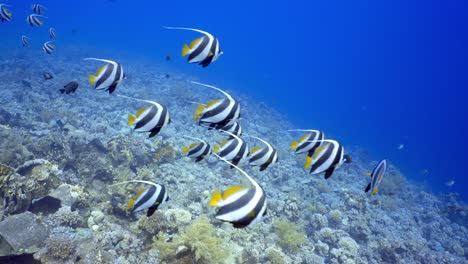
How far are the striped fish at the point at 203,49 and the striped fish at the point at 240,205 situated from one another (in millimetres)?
1961

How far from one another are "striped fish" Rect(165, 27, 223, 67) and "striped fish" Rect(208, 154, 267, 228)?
77.2 inches

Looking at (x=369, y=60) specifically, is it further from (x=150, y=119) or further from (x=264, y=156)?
(x=150, y=119)

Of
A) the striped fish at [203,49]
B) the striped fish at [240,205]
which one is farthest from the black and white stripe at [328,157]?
the striped fish at [203,49]

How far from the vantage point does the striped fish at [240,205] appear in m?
2.10

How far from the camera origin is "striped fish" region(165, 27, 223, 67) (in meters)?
3.60

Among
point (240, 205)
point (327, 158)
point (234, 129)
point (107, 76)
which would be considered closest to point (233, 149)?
point (234, 129)

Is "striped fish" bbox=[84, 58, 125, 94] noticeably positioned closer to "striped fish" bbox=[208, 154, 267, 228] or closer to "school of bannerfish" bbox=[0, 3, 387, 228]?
"school of bannerfish" bbox=[0, 3, 387, 228]

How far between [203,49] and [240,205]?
2.17 meters

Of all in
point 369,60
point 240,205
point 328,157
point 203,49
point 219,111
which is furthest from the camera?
point 369,60

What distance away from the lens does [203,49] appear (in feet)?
11.8

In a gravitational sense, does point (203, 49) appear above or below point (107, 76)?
above

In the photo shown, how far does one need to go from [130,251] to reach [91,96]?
13730 mm

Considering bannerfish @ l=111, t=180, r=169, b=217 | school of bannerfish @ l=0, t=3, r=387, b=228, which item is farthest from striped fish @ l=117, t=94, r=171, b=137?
bannerfish @ l=111, t=180, r=169, b=217

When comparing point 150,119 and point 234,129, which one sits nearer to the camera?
point 150,119
